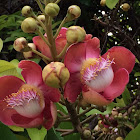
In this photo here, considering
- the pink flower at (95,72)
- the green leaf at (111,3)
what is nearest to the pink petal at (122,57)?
the pink flower at (95,72)

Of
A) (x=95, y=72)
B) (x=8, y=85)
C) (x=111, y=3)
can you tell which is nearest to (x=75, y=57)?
(x=95, y=72)

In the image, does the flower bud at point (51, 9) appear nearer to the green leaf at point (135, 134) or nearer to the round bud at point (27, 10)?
the round bud at point (27, 10)

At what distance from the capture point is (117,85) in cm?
70

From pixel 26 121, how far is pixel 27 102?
0.15ft

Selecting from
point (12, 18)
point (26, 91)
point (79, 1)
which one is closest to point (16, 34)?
point (12, 18)

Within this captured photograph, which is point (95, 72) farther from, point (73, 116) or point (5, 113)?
point (5, 113)

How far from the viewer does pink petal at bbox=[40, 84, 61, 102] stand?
2.25ft

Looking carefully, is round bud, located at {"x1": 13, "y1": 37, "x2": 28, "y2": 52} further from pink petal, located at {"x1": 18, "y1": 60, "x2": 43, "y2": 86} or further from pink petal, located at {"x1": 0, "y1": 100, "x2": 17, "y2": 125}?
pink petal, located at {"x1": 0, "y1": 100, "x2": 17, "y2": 125}

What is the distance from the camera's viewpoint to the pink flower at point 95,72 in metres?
0.68

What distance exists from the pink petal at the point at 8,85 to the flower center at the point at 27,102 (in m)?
0.03

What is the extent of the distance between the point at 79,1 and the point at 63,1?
7.9 inches

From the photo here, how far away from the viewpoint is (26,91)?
71cm

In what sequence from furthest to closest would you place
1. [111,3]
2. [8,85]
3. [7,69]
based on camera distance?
[111,3]
[7,69]
[8,85]

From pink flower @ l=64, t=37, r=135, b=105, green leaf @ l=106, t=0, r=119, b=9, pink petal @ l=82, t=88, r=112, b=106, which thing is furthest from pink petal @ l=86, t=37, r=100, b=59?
green leaf @ l=106, t=0, r=119, b=9
